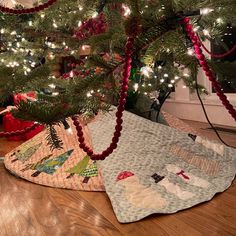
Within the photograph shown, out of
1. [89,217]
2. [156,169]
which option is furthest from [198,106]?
[89,217]

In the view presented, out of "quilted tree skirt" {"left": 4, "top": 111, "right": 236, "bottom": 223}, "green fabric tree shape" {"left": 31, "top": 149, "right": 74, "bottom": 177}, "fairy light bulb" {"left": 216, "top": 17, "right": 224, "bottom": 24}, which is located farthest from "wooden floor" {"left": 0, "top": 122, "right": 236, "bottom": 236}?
"fairy light bulb" {"left": 216, "top": 17, "right": 224, "bottom": 24}

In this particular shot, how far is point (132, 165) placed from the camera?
1381 millimetres

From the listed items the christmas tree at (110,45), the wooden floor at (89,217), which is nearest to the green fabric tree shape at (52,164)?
the wooden floor at (89,217)

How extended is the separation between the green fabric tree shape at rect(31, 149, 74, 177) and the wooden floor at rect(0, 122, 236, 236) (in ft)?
0.60

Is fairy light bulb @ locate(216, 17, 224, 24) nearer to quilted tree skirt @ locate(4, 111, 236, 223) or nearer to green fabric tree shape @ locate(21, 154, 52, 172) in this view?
quilted tree skirt @ locate(4, 111, 236, 223)

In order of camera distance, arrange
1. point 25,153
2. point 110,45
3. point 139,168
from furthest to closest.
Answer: point 25,153
point 139,168
point 110,45

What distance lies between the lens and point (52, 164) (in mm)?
1607

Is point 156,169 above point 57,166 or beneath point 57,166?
above

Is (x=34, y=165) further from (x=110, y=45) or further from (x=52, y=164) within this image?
(x=110, y=45)

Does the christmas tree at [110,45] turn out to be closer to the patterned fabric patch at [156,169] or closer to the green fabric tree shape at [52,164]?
the patterned fabric patch at [156,169]

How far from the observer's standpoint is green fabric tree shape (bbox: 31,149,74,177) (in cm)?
155

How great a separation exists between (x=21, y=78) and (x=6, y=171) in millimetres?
1062

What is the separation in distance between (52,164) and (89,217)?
589mm

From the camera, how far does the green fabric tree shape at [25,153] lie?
180cm
